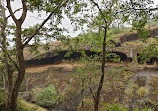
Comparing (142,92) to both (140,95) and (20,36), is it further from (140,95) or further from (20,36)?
(20,36)

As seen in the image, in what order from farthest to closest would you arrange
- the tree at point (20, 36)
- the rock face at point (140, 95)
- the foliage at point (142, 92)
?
1. the foliage at point (142, 92)
2. the rock face at point (140, 95)
3. the tree at point (20, 36)

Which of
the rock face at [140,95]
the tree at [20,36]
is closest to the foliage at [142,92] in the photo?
the rock face at [140,95]

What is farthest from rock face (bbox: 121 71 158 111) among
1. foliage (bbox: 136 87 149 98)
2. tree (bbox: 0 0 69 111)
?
tree (bbox: 0 0 69 111)

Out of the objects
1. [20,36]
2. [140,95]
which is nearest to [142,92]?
[140,95]

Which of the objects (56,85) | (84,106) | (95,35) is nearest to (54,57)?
(56,85)

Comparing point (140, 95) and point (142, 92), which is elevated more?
point (142, 92)

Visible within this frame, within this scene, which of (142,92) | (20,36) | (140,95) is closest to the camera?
(20,36)

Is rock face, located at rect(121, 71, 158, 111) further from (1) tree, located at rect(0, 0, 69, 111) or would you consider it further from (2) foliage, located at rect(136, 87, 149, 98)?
(1) tree, located at rect(0, 0, 69, 111)

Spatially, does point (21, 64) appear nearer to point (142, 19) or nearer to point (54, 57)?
point (142, 19)

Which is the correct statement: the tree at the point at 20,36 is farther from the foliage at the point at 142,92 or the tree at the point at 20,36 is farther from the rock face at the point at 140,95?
the foliage at the point at 142,92

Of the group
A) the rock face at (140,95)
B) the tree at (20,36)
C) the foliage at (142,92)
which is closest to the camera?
the tree at (20,36)

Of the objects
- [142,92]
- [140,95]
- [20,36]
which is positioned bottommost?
[140,95]

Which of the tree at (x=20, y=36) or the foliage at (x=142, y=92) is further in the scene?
the foliage at (x=142, y=92)

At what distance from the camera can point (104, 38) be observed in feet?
16.2
